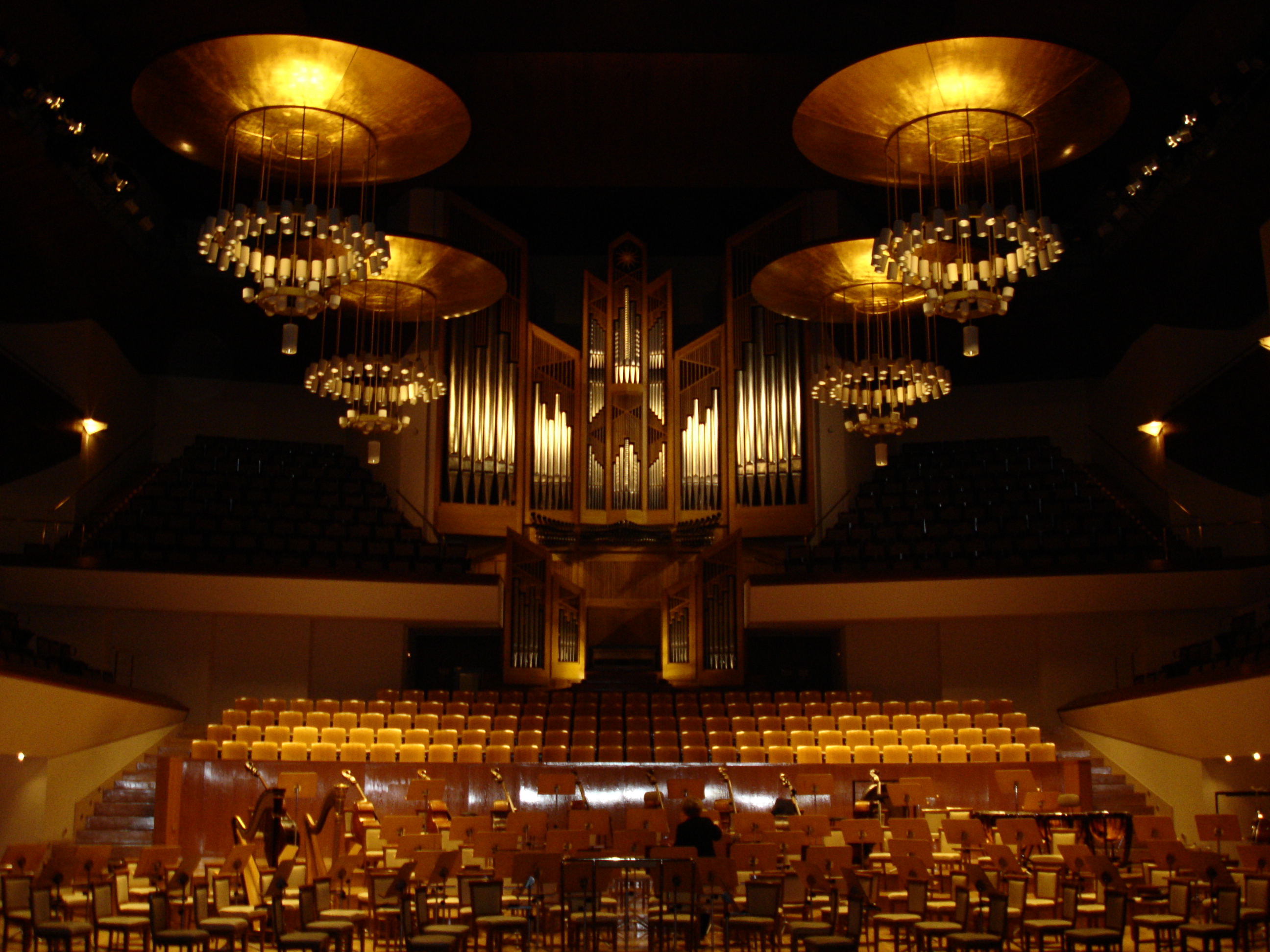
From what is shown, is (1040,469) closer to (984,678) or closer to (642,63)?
(984,678)

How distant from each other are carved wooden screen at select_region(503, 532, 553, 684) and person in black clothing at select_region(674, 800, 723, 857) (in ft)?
24.4

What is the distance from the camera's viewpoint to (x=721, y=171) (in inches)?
682

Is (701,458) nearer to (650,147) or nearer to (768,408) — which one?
(768,408)

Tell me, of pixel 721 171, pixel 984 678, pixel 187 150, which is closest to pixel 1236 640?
pixel 984 678

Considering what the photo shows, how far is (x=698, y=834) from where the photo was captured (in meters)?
8.44

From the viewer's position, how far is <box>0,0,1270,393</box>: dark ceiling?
45.0 feet

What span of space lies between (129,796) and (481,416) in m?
6.83

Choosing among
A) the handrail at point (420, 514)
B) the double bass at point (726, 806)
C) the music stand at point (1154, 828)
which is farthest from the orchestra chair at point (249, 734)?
the music stand at point (1154, 828)

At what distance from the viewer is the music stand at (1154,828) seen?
9305 millimetres

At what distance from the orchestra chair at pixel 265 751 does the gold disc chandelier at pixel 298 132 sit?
4.68 meters

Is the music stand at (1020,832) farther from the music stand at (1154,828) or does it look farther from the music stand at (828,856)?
the music stand at (828,856)

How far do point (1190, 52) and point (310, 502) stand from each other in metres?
12.0

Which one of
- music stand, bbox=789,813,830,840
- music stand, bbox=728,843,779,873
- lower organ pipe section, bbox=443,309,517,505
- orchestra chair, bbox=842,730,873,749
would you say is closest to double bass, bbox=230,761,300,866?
music stand, bbox=728,843,779,873

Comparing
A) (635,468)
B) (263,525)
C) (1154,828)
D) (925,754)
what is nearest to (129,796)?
(263,525)
